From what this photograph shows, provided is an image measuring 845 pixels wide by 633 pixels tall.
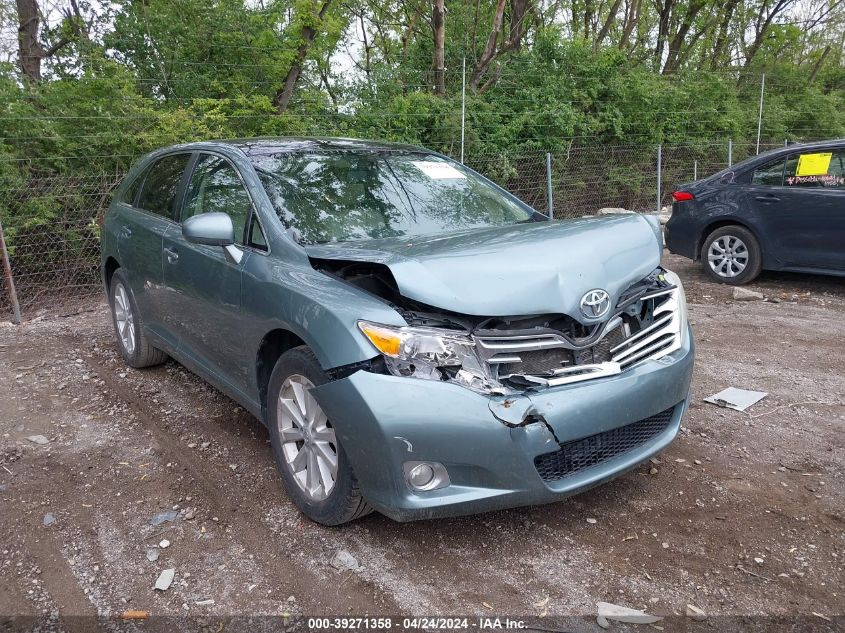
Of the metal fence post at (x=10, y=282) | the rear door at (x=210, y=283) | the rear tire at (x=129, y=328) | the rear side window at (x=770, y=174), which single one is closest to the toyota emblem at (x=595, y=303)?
the rear door at (x=210, y=283)

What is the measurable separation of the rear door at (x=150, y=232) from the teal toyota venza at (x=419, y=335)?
0.47 m

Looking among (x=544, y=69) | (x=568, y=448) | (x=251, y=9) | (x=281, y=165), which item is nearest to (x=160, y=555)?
(x=568, y=448)

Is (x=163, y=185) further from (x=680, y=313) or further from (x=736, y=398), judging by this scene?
(x=736, y=398)

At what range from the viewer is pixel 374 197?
3879 millimetres

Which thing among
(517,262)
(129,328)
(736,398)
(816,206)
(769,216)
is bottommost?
(736,398)

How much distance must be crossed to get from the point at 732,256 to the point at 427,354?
20.9 feet

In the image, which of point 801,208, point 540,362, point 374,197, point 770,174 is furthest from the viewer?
point 770,174

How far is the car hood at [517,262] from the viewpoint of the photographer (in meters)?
2.78

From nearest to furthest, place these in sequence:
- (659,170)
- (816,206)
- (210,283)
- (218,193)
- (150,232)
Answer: (210,283) < (218,193) < (150,232) < (816,206) < (659,170)

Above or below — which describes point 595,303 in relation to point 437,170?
below

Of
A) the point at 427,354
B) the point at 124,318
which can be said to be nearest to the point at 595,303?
the point at 427,354

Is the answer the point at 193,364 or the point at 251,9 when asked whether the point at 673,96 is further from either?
the point at 193,364

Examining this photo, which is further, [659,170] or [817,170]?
[659,170]

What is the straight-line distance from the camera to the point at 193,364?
426cm
